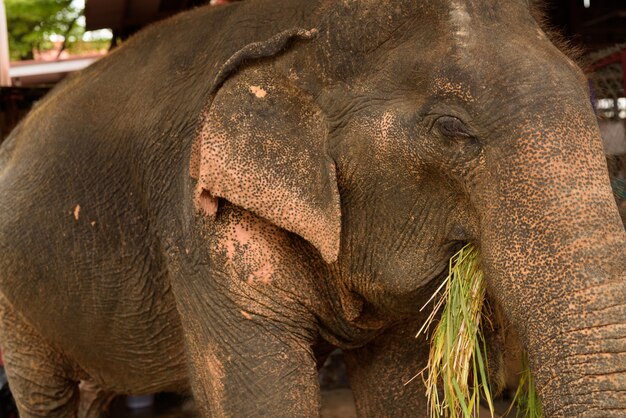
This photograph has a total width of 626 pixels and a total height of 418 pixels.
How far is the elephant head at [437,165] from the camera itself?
8.36 ft

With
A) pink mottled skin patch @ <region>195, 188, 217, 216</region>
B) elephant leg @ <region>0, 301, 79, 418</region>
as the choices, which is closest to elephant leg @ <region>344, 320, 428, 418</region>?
pink mottled skin patch @ <region>195, 188, 217, 216</region>

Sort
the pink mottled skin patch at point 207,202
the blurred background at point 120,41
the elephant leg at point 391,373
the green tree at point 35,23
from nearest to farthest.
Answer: the pink mottled skin patch at point 207,202 → the elephant leg at point 391,373 → the blurred background at point 120,41 → the green tree at point 35,23

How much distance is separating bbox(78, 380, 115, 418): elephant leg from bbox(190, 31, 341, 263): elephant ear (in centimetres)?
230

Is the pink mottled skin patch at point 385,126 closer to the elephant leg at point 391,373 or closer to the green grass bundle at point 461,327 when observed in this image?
the green grass bundle at point 461,327

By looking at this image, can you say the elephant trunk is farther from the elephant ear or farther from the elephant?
the elephant ear

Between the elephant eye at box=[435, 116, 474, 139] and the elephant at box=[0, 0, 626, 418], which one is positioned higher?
the elephant eye at box=[435, 116, 474, 139]

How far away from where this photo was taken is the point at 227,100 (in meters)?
3.20

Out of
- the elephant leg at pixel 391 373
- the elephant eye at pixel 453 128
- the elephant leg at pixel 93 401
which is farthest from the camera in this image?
the elephant leg at pixel 93 401

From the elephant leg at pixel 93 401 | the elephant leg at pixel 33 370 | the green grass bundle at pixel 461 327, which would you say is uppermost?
the green grass bundle at pixel 461 327

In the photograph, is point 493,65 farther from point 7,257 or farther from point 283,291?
point 7,257

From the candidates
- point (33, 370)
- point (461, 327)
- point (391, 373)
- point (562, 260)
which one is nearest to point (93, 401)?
point (33, 370)

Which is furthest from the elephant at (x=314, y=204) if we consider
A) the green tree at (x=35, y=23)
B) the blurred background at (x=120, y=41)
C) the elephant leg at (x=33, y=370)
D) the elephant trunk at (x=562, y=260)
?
the green tree at (x=35, y=23)

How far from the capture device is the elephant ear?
122 inches

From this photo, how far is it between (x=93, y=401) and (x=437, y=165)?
297cm
